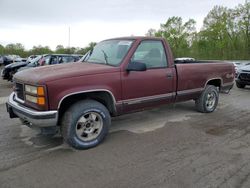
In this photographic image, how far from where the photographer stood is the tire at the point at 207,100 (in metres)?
6.30

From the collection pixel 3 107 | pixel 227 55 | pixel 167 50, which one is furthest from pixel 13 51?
pixel 167 50

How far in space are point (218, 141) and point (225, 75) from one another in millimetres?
2831

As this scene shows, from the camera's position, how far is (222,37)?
4078cm

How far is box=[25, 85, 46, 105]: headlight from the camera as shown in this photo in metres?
3.62

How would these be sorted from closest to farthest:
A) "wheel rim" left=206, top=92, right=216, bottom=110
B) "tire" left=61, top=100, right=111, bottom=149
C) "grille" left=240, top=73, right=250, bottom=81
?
"tire" left=61, top=100, right=111, bottom=149
"wheel rim" left=206, top=92, right=216, bottom=110
"grille" left=240, top=73, right=250, bottom=81

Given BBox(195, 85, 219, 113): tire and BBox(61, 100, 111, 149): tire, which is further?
BBox(195, 85, 219, 113): tire

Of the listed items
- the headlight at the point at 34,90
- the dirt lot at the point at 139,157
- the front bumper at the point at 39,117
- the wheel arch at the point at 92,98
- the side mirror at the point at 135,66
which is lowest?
the dirt lot at the point at 139,157

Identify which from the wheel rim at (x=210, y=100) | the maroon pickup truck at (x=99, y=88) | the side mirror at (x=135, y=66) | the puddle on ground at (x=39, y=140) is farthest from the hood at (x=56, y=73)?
the wheel rim at (x=210, y=100)

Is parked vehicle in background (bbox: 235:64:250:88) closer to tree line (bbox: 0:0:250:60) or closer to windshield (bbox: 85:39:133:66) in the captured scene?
windshield (bbox: 85:39:133:66)

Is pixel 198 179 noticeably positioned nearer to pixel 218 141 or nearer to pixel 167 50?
pixel 218 141

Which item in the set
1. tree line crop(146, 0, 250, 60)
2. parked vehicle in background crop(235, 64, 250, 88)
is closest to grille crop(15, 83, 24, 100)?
parked vehicle in background crop(235, 64, 250, 88)

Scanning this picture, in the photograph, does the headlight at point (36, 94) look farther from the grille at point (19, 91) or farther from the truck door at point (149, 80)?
the truck door at point (149, 80)

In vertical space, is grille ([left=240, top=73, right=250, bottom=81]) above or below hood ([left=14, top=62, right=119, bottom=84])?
below

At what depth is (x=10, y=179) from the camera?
124 inches
